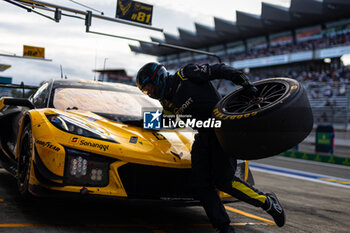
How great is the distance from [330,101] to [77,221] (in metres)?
20.7

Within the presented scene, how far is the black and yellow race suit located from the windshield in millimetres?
1011

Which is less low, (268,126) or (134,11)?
(134,11)

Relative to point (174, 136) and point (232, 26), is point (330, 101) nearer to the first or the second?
point (174, 136)

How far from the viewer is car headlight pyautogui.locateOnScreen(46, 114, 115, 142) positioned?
11.1 ft

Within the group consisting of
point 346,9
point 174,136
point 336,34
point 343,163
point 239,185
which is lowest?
point 343,163

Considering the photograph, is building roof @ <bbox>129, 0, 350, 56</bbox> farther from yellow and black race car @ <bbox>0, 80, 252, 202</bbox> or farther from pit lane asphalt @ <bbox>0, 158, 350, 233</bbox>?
yellow and black race car @ <bbox>0, 80, 252, 202</bbox>

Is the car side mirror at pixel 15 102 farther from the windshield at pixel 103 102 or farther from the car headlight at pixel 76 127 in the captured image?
the car headlight at pixel 76 127

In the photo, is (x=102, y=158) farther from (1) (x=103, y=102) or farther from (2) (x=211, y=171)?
(1) (x=103, y=102)

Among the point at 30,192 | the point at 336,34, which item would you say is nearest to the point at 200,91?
the point at 30,192

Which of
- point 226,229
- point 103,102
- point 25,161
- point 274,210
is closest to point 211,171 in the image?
point 226,229

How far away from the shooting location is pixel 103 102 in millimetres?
4535

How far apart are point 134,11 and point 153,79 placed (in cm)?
1236

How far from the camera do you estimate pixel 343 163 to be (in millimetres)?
14688

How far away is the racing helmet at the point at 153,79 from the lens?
355 cm
